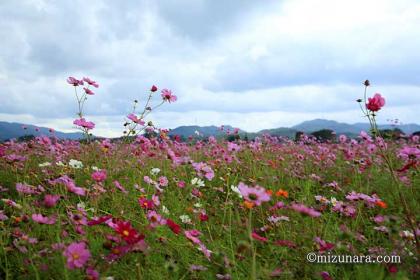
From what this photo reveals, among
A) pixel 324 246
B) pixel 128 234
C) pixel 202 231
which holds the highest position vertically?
pixel 128 234

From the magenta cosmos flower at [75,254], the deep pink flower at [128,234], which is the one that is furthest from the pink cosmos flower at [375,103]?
the magenta cosmos flower at [75,254]

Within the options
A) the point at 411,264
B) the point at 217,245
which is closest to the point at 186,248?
the point at 217,245

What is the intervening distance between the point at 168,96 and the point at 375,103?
231cm

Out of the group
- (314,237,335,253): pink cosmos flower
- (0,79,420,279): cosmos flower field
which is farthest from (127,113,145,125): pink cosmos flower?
(314,237,335,253): pink cosmos flower

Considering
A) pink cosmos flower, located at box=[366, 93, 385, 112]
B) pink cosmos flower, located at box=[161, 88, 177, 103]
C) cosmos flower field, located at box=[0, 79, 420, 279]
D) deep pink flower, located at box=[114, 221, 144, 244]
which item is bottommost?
cosmos flower field, located at box=[0, 79, 420, 279]

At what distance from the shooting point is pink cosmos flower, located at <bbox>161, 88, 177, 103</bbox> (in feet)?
13.1

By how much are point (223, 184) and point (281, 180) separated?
2.43 feet

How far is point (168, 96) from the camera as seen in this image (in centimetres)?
401

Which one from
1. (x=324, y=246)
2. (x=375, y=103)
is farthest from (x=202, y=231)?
(x=375, y=103)

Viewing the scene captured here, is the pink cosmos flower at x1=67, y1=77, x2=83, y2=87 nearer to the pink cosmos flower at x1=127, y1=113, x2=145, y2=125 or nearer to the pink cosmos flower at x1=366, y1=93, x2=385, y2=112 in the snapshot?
the pink cosmos flower at x1=127, y1=113, x2=145, y2=125

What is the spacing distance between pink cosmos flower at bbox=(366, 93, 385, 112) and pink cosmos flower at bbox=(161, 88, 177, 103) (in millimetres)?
2245

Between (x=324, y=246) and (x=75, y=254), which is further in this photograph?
(x=324, y=246)

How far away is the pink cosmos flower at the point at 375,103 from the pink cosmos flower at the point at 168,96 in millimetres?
2245

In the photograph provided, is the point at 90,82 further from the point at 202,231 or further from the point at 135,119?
the point at 202,231
